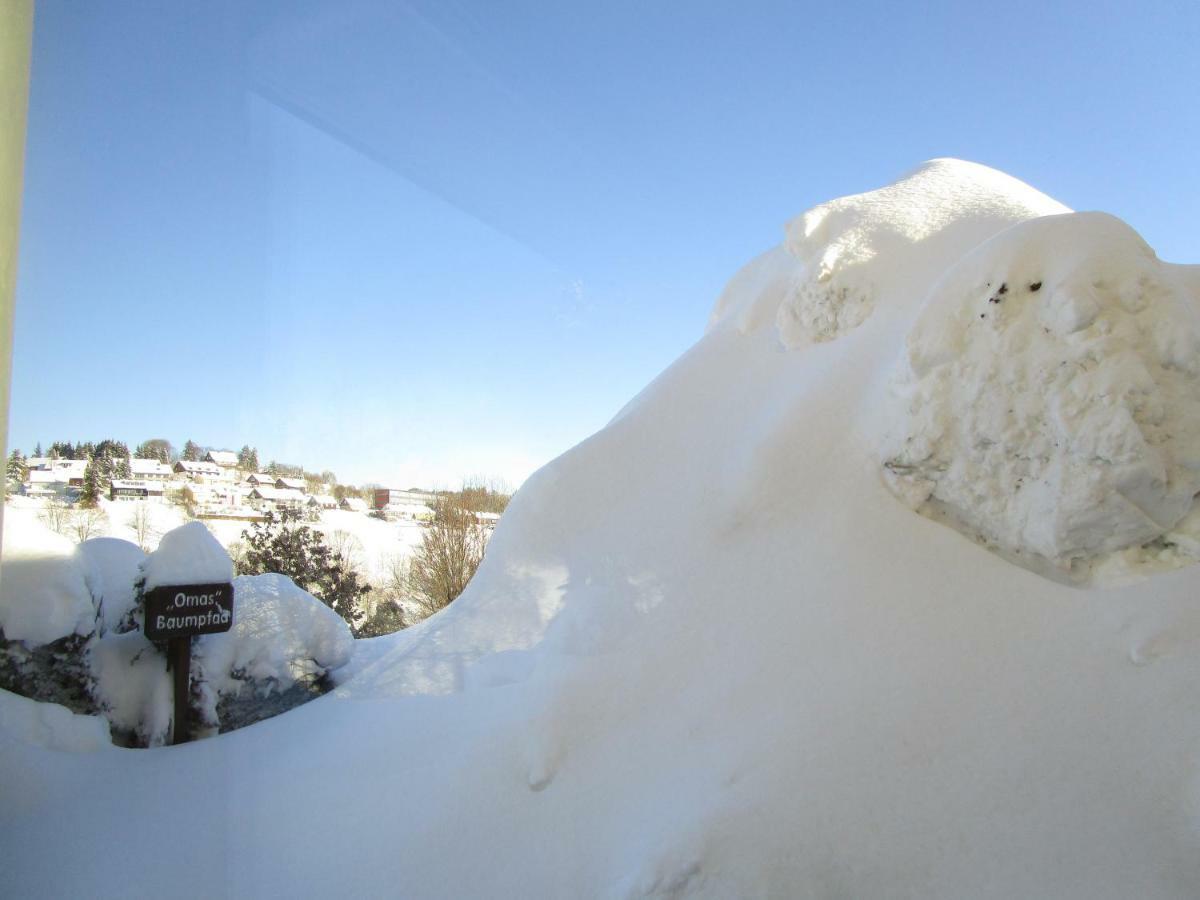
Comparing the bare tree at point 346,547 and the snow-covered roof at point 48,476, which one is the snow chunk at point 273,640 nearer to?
the snow-covered roof at point 48,476

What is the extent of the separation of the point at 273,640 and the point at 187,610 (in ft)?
2.06

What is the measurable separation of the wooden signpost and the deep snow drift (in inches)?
12.0

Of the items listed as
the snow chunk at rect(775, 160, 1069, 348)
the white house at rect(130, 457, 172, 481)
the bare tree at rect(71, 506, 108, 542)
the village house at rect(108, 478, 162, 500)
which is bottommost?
the bare tree at rect(71, 506, 108, 542)

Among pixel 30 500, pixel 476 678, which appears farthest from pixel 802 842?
pixel 30 500

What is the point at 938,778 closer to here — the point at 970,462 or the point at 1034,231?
the point at 970,462

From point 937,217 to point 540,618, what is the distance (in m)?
3.50

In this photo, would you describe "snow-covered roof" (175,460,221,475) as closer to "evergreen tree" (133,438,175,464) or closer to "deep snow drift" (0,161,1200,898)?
"evergreen tree" (133,438,175,464)

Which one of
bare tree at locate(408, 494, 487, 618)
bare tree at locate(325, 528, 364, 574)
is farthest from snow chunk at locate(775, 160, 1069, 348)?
bare tree at locate(408, 494, 487, 618)

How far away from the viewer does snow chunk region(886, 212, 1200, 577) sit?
2.34m

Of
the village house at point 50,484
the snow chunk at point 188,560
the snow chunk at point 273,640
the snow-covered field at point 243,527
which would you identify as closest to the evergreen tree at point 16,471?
the village house at point 50,484

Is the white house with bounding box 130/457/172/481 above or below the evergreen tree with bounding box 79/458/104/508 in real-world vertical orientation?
above

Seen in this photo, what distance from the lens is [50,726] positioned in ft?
11.1

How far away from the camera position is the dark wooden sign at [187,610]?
383cm

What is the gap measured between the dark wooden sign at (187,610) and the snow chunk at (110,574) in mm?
340
